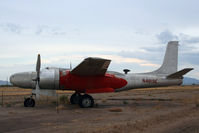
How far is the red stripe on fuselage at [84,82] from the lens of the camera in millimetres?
16250

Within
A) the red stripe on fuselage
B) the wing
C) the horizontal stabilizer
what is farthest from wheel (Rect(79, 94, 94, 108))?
the horizontal stabilizer

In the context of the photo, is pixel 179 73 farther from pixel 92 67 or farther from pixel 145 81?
pixel 92 67

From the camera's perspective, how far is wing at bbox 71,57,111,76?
14.3 meters

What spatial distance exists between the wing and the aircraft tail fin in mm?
6124

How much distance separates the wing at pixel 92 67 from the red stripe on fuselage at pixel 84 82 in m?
0.39

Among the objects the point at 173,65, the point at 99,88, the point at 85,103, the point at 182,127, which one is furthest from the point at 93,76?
the point at 182,127

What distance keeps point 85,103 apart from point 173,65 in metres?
9.00

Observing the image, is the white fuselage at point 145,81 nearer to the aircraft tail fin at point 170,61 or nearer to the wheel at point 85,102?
the aircraft tail fin at point 170,61

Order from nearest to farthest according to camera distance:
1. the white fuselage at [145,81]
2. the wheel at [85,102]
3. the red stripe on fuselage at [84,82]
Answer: the wheel at [85,102] → the red stripe on fuselage at [84,82] → the white fuselage at [145,81]

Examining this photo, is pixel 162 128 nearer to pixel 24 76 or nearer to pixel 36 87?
pixel 36 87

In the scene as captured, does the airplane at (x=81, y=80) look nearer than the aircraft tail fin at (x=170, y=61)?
Yes

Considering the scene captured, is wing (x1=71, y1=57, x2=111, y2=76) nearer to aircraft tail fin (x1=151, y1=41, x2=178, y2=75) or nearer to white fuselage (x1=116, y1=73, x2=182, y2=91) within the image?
white fuselage (x1=116, y1=73, x2=182, y2=91)

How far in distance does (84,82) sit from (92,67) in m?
1.82

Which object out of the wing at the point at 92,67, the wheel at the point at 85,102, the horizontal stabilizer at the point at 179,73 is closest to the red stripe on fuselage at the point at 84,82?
the wing at the point at 92,67
